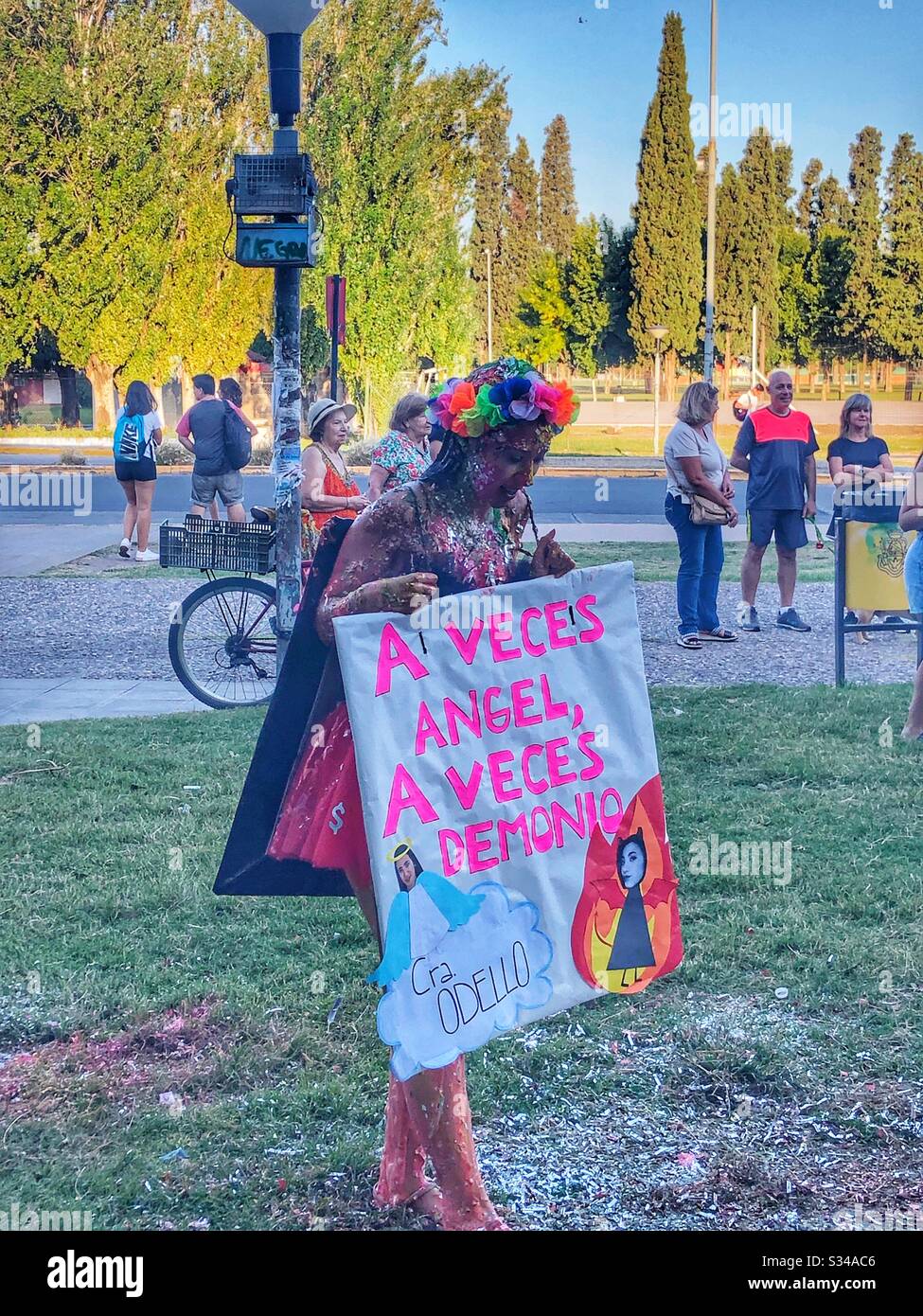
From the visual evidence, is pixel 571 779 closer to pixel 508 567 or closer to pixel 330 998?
pixel 508 567

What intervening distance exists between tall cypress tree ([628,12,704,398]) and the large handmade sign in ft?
150

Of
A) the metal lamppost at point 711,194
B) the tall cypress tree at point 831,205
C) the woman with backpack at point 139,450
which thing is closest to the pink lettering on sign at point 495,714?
the woman with backpack at point 139,450

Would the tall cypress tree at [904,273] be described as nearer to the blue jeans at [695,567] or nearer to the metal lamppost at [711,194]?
the metal lamppost at [711,194]

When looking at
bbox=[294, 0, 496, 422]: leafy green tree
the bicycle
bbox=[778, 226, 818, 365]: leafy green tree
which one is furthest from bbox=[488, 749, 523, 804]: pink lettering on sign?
bbox=[778, 226, 818, 365]: leafy green tree

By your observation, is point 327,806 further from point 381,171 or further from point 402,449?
point 381,171

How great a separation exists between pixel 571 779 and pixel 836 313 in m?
55.4

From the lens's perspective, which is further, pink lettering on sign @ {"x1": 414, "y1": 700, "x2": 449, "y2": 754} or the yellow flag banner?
the yellow flag banner

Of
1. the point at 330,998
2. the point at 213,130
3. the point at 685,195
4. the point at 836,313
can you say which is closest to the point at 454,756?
the point at 330,998

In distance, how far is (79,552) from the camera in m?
15.7

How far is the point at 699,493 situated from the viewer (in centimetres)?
990

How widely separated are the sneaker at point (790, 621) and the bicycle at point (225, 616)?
13.9 ft

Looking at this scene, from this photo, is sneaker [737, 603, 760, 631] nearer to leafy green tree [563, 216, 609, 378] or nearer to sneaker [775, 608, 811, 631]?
sneaker [775, 608, 811, 631]

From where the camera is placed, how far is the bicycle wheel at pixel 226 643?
8281mm

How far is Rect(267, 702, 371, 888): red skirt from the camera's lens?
9.96 feet
